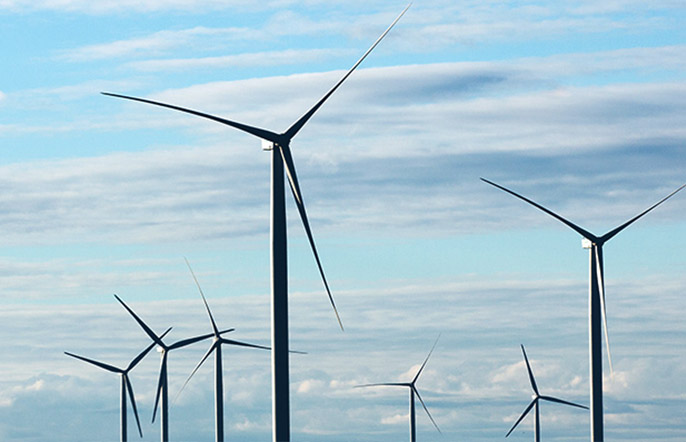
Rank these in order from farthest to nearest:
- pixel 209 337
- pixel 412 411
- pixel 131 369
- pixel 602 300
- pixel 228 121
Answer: pixel 412 411
pixel 131 369
pixel 209 337
pixel 602 300
pixel 228 121

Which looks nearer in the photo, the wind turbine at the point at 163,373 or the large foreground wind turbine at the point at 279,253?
the large foreground wind turbine at the point at 279,253

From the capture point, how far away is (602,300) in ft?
212

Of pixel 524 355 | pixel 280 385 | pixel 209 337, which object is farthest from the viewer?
pixel 524 355

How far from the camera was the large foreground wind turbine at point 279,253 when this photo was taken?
43.5 m

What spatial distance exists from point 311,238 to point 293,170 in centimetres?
344

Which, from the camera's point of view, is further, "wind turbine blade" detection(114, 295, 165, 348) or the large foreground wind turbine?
"wind turbine blade" detection(114, 295, 165, 348)

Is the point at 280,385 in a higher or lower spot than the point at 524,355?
lower

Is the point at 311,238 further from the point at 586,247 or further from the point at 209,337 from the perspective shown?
the point at 209,337

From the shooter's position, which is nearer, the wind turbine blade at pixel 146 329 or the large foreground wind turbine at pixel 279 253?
the large foreground wind turbine at pixel 279 253

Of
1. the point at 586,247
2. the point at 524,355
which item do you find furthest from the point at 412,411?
the point at 586,247

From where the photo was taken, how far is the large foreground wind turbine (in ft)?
143

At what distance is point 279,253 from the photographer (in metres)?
44.9

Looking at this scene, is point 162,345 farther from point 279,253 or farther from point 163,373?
point 279,253

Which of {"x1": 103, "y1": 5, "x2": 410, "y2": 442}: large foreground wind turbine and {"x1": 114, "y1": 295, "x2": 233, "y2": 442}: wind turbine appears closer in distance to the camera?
{"x1": 103, "y1": 5, "x2": 410, "y2": 442}: large foreground wind turbine
